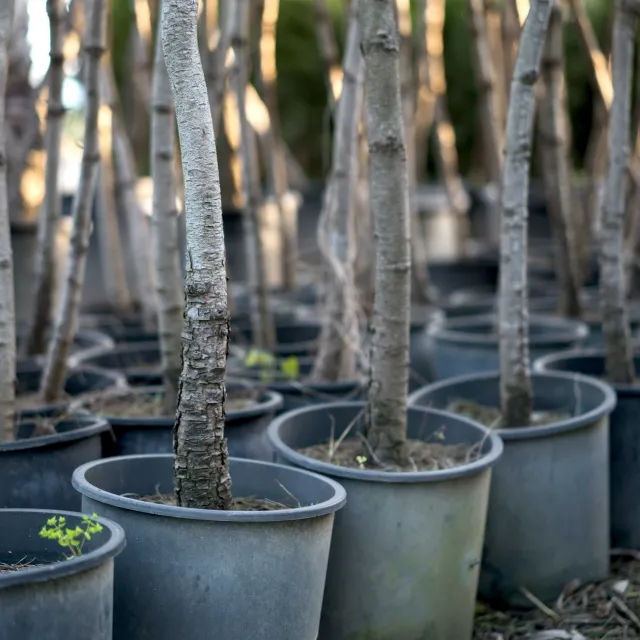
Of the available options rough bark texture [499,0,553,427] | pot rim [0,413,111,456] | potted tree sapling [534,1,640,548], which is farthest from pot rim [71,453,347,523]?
potted tree sapling [534,1,640,548]

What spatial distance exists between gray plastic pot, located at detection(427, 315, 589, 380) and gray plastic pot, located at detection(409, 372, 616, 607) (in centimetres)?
87

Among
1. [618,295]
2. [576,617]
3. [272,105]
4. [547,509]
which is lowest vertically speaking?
[576,617]

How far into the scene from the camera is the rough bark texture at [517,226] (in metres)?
2.48

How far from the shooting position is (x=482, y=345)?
3.40 m

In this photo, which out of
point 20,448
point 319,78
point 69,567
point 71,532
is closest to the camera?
point 69,567

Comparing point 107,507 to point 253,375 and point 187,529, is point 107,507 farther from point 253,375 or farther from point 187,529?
point 253,375

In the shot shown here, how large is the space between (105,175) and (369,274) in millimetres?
1332

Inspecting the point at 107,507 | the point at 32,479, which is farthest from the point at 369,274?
the point at 107,507

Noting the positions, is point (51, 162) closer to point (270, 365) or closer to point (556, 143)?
point (270, 365)

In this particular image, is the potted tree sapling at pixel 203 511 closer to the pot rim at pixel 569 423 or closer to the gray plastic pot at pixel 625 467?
the pot rim at pixel 569 423

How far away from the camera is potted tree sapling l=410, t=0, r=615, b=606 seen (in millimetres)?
2387

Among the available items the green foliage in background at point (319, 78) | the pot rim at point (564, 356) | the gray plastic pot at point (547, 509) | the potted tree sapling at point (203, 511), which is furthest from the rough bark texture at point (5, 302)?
the green foliage in background at point (319, 78)

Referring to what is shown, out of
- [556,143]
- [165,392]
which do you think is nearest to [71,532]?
[165,392]

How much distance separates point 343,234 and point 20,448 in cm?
131
